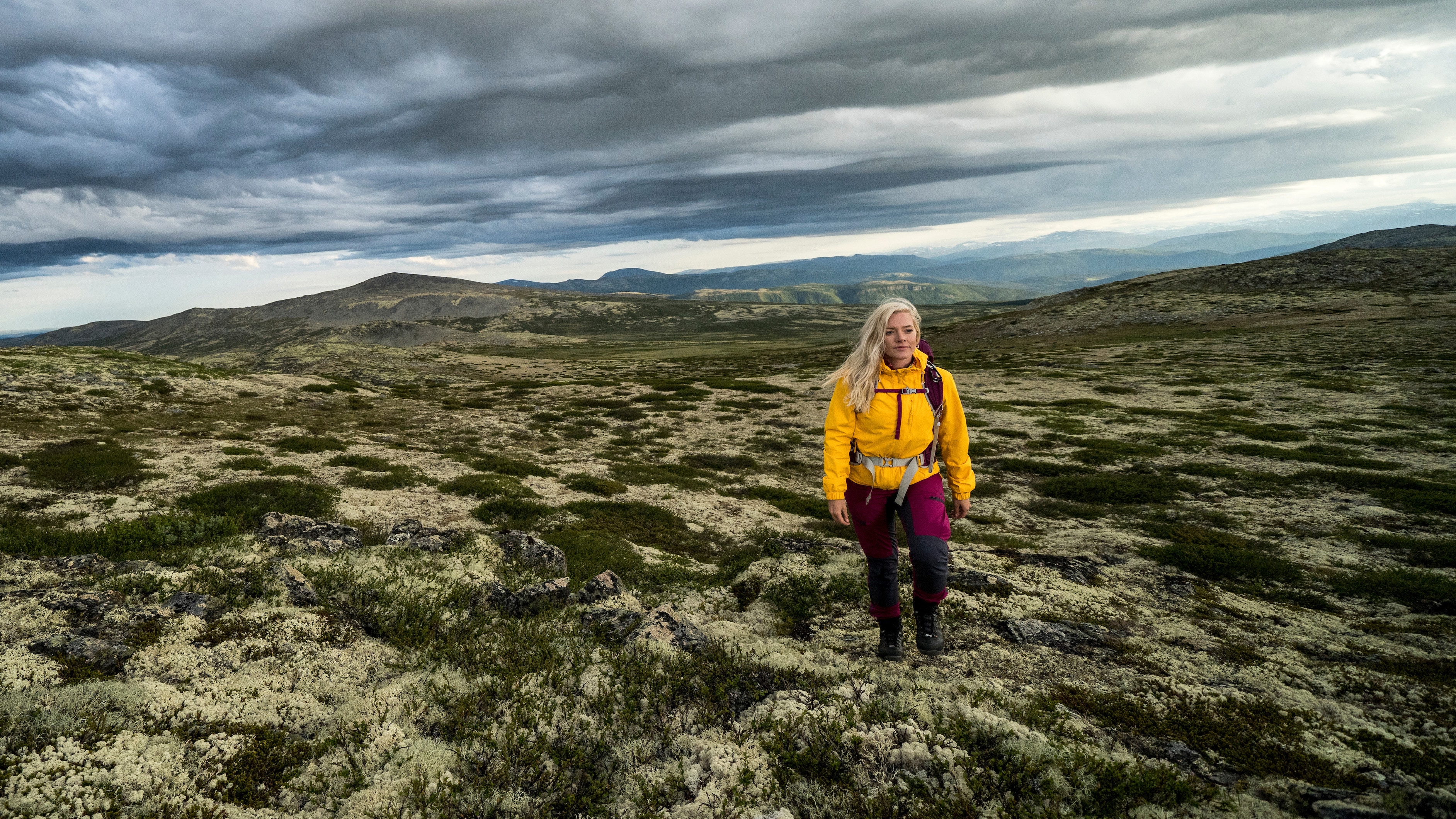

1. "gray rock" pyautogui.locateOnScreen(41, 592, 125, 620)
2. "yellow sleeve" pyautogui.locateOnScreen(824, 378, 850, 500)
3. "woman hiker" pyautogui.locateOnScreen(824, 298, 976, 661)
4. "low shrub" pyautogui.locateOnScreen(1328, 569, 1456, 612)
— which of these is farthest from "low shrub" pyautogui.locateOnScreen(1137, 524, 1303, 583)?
"gray rock" pyautogui.locateOnScreen(41, 592, 125, 620)

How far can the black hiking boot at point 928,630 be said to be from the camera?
30.7ft

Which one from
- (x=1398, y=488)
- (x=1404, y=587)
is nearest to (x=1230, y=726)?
(x=1404, y=587)

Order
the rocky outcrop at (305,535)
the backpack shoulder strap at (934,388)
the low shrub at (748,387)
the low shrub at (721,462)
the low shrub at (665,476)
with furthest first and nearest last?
the low shrub at (748,387), the low shrub at (721,462), the low shrub at (665,476), the rocky outcrop at (305,535), the backpack shoulder strap at (934,388)

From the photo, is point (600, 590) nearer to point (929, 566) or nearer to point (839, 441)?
point (839, 441)

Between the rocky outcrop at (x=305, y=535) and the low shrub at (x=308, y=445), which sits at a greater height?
the low shrub at (x=308, y=445)

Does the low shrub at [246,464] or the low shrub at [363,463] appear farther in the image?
the low shrub at [363,463]

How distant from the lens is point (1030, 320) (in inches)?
5630

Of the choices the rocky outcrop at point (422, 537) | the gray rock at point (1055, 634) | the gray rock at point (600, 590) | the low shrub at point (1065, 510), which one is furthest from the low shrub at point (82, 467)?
the low shrub at point (1065, 510)

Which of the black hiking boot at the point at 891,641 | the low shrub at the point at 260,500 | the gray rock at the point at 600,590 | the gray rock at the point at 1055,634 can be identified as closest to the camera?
the black hiking boot at the point at 891,641

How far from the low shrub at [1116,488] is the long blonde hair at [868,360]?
17.0 m

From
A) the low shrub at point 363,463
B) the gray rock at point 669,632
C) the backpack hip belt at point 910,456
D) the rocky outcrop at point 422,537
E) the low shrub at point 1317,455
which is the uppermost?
the backpack hip belt at point 910,456

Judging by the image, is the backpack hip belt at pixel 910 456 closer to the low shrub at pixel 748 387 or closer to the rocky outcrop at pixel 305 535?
the rocky outcrop at pixel 305 535

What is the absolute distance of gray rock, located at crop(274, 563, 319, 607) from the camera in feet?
35.1

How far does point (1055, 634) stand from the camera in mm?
10328
